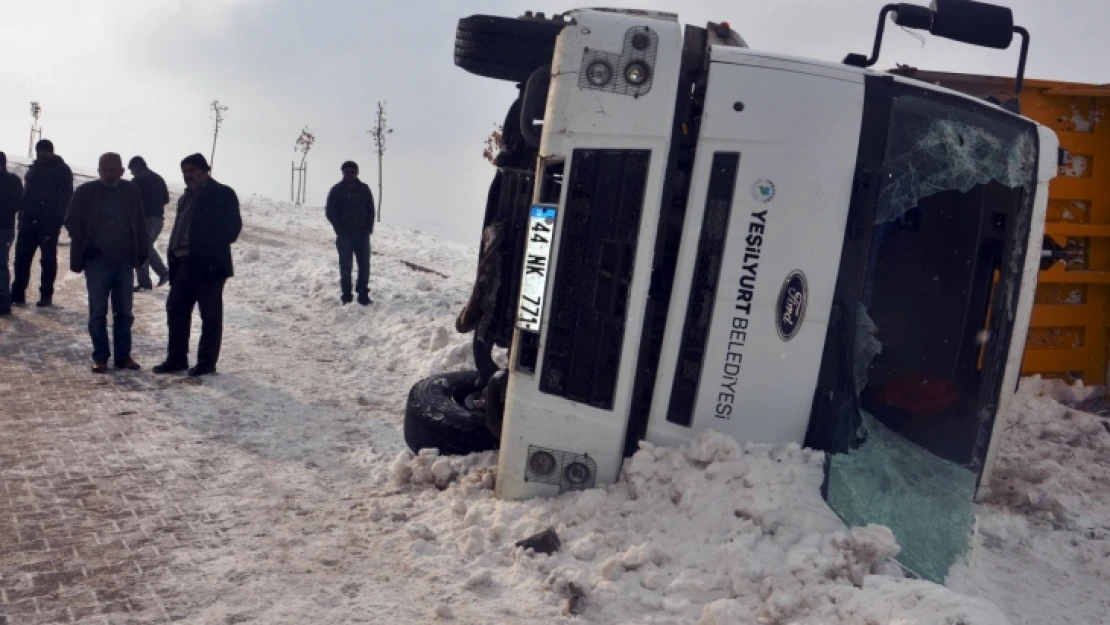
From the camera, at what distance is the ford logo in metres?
4.01

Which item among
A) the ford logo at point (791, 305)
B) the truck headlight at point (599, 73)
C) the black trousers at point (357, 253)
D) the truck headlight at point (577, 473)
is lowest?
the truck headlight at point (577, 473)

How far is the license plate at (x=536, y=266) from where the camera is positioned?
4.10 metres

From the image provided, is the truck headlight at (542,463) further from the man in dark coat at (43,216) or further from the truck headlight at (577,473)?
the man in dark coat at (43,216)

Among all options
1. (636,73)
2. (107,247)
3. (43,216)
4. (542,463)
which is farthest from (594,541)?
(43,216)

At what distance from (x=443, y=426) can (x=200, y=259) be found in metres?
3.05

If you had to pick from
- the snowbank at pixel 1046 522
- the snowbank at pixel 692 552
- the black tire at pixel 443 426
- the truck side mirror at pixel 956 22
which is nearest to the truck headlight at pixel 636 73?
the truck side mirror at pixel 956 22

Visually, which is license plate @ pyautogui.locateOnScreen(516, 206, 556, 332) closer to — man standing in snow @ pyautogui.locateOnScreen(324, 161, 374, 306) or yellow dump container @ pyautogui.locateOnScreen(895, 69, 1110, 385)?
yellow dump container @ pyautogui.locateOnScreen(895, 69, 1110, 385)

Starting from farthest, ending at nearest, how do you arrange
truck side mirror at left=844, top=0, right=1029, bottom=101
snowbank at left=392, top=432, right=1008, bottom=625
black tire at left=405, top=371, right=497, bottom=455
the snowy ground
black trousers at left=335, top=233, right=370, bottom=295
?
black trousers at left=335, top=233, right=370, bottom=295 → black tire at left=405, top=371, right=497, bottom=455 → truck side mirror at left=844, top=0, right=1029, bottom=101 → the snowy ground → snowbank at left=392, top=432, right=1008, bottom=625

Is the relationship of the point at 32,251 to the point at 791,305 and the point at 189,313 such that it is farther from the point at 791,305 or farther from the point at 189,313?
the point at 791,305

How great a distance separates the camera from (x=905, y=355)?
557 centimetres

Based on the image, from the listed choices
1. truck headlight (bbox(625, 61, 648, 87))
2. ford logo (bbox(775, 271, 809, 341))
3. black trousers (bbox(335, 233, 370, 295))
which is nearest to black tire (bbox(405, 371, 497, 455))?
ford logo (bbox(775, 271, 809, 341))

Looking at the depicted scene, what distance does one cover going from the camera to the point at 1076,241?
785 cm

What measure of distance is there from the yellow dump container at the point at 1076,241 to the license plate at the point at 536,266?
5.05 meters

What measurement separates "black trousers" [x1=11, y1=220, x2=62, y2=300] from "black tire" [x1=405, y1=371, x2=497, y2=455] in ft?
20.1
